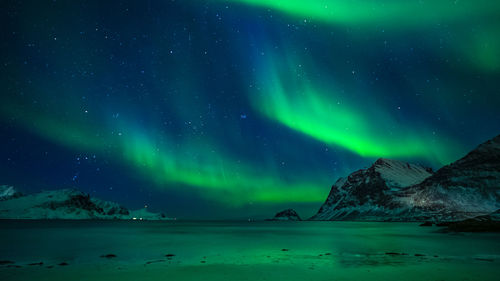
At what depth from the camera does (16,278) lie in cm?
2372

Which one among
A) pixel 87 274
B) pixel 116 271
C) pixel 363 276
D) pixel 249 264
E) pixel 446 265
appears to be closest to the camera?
pixel 363 276

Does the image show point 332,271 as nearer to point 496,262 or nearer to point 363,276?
point 363,276

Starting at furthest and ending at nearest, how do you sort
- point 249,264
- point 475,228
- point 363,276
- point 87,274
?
point 475,228 → point 249,264 → point 87,274 → point 363,276

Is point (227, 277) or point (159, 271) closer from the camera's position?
point (227, 277)

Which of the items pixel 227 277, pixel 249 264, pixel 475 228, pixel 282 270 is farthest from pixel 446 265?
pixel 475 228

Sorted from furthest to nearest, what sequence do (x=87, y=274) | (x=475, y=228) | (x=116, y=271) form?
(x=475, y=228)
(x=116, y=271)
(x=87, y=274)

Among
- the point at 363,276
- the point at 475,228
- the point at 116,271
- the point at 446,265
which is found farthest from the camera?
the point at 475,228

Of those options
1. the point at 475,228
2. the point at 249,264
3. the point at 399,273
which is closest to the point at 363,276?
the point at 399,273

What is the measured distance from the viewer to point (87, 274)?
25312 mm

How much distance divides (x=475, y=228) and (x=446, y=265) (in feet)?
262

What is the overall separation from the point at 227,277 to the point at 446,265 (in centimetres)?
1744

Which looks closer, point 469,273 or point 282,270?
point 469,273

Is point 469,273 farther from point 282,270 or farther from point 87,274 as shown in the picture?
point 87,274

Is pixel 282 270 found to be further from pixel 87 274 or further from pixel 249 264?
pixel 87 274
